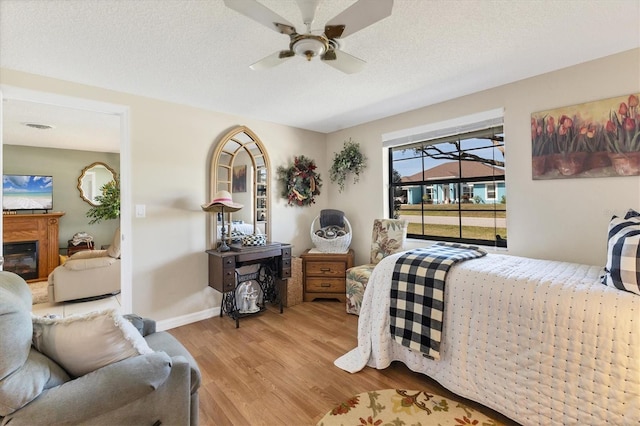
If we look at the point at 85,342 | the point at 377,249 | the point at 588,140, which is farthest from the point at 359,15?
the point at 377,249

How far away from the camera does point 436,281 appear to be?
1979 millimetres

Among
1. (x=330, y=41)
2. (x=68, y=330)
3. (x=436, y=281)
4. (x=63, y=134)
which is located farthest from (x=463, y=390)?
(x=63, y=134)

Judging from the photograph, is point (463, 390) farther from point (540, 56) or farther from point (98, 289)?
point (98, 289)

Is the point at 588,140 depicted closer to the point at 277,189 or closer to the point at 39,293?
the point at 277,189

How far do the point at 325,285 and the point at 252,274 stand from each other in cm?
94

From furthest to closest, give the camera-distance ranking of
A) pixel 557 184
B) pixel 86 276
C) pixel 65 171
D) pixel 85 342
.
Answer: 1. pixel 65 171
2. pixel 86 276
3. pixel 557 184
4. pixel 85 342

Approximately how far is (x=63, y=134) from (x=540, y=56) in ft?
19.1

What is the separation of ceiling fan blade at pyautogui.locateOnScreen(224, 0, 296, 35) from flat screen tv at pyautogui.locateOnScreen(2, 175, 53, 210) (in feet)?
19.2

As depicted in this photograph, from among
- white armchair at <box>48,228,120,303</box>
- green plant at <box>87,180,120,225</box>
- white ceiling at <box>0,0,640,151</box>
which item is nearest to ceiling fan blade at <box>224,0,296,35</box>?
white ceiling at <box>0,0,640,151</box>

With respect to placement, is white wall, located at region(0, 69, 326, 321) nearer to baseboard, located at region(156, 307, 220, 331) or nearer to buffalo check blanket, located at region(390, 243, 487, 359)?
baseboard, located at region(156, 307, 220, 331)

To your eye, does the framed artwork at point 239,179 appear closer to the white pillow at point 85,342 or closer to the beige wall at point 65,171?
the white pillow at point 85,342

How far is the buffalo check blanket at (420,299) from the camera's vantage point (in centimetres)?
195

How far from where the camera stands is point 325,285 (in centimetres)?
380

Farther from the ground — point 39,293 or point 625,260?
point 625,260
